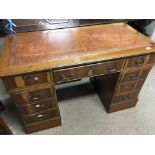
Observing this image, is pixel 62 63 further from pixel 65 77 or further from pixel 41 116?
pixel 41 116

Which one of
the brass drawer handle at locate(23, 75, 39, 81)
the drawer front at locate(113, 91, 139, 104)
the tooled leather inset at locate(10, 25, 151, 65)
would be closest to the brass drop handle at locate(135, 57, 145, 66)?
the tooled leather inset at locate(10, 25, 151, 65)

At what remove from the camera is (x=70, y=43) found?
1.18 meters

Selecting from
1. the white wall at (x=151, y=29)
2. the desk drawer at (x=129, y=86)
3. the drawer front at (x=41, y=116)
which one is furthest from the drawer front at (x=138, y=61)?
the white wall at (x=151, y=29)

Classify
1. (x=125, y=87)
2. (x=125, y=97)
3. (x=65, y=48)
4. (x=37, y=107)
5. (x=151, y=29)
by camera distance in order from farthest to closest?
(x=151, y=29) → (x=125, y=97) → (x=125, y=87) → (x=37, y=107) → (x=65, y=48)

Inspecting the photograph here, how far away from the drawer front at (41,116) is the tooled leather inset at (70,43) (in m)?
0.53

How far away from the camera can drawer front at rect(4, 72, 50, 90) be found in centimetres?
97

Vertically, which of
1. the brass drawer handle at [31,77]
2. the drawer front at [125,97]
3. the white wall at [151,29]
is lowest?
the drawer front at [125,97]

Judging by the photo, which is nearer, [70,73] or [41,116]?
[70,73]

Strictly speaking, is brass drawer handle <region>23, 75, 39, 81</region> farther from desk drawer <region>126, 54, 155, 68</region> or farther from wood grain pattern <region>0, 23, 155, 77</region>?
desk drawer <region>126, 54, 155, 68</region>

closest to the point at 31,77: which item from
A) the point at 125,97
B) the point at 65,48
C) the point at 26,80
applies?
the point at 26,80

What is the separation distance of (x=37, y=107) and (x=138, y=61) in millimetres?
902

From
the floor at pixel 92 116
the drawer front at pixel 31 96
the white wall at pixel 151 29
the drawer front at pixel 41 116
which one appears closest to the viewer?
the drawer front at pixel 31 96

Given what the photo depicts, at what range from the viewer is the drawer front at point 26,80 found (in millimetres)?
966

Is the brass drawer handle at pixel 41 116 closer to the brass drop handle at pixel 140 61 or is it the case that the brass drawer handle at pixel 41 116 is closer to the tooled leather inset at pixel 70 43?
the tooled leather inset at pixel 70 43
